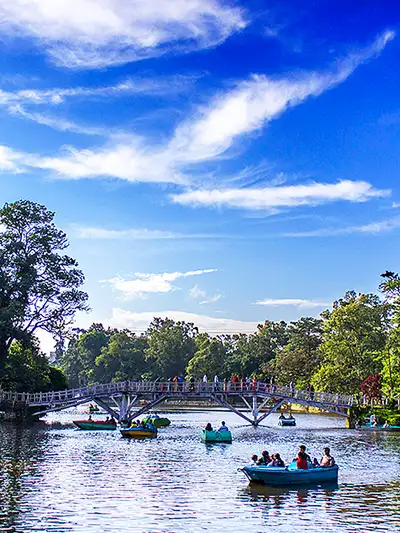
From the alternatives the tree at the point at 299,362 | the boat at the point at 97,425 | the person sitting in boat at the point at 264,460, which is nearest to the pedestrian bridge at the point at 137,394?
the boat at the point at 97,425

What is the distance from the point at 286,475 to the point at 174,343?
474 ft

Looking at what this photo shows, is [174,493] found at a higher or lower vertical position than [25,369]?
lower

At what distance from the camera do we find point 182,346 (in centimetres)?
17512

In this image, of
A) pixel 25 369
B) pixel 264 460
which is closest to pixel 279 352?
pixel 25 369

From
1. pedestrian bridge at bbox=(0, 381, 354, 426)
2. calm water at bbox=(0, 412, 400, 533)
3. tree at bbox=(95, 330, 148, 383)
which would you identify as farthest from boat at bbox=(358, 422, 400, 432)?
tree at bbox=(95, 330, 148, 383)

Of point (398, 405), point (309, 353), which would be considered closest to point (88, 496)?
point (398, 405)

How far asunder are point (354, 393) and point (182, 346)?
84.0 meters

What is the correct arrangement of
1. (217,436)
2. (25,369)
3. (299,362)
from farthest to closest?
(299,362)
(25,369)
(217,436)

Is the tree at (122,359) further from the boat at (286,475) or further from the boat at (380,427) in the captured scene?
the boat at (286,475)

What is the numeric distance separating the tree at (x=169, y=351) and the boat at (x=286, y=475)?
137998mm

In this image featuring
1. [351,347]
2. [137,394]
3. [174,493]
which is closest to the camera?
[174,493]

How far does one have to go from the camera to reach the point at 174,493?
27.7 meters

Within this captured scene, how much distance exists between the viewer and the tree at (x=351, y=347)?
96938mm

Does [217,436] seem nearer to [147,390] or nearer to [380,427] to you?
[147,390]
